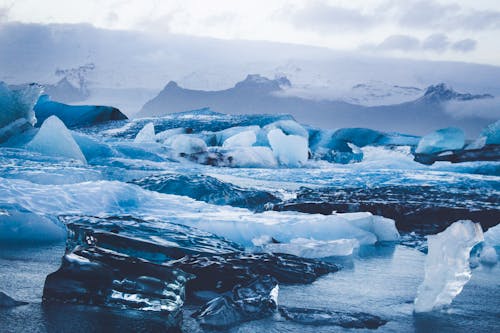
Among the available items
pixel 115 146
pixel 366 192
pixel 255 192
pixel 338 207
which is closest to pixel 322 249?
pixel 338 207

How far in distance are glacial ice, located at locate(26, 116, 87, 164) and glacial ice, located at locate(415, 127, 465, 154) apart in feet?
40.1

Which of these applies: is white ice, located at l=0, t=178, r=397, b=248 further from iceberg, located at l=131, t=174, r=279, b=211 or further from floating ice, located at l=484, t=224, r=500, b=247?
iceberg, located at l=131, t=174, r=279, b=211

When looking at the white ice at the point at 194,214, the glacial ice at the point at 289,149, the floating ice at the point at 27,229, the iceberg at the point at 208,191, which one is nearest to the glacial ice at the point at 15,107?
the iceberg at the point at 208,191

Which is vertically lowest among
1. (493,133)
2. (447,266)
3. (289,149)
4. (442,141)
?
(447,266)

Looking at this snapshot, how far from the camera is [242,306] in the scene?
1752 millimetres

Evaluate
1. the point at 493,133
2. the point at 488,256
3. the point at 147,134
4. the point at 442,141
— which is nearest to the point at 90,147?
the point at 147,134

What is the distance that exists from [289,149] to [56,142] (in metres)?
5.82

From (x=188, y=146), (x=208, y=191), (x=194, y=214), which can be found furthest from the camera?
(x=188, y=146)

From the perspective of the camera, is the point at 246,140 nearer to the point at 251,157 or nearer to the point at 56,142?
the point at 251,157

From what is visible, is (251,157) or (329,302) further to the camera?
(251,157)

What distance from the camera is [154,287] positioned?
5.66 ft

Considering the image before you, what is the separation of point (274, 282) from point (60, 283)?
68cm

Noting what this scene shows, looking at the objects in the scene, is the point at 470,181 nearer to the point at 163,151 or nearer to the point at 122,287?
the point at 163,151

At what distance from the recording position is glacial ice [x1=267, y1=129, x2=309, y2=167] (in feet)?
43.4
